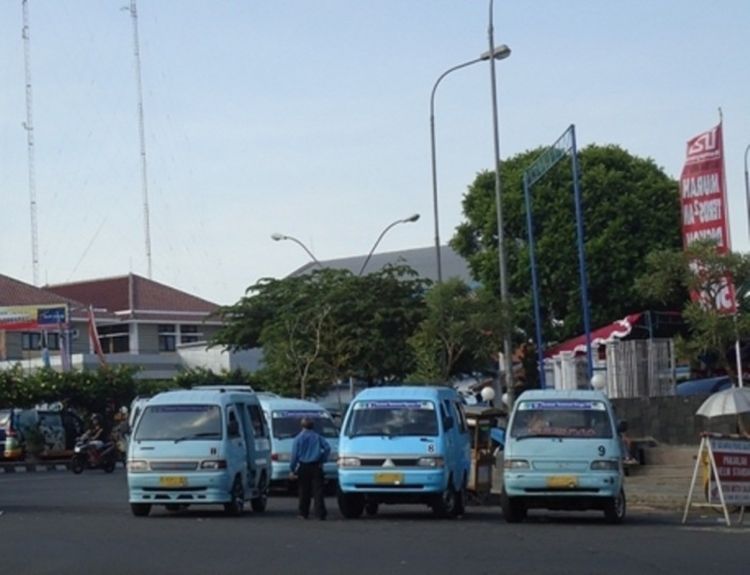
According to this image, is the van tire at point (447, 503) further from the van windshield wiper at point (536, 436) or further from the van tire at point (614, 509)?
the van tire at point (614, 509)

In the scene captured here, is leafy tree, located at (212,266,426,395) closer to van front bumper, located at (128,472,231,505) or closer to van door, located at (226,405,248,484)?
van door, located at (226,405,248,484)

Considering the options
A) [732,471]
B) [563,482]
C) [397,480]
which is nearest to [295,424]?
[397,480]

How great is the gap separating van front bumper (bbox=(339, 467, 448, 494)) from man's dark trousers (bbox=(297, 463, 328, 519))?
0.82 meters

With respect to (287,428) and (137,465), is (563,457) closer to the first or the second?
(137,465)

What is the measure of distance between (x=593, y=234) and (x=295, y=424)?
2764 centimetres

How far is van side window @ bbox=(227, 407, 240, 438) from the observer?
81.9 feet

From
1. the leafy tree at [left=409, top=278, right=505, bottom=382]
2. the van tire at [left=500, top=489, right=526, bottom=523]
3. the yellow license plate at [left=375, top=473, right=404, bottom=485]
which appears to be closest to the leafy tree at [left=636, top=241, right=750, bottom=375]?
the leafy tree at [left=409, top=278, right=505, bottom=382]

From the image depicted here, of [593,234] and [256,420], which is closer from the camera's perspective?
[256,420]

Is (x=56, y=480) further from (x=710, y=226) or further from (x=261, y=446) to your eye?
(x=710, y=226)

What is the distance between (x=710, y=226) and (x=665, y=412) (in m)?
5.36

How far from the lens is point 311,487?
80.2 ft

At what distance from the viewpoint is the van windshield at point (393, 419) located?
79.6ft

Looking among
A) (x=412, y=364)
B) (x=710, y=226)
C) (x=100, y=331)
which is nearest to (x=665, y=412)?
(x=710, y=226)

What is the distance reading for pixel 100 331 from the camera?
82.9 m
